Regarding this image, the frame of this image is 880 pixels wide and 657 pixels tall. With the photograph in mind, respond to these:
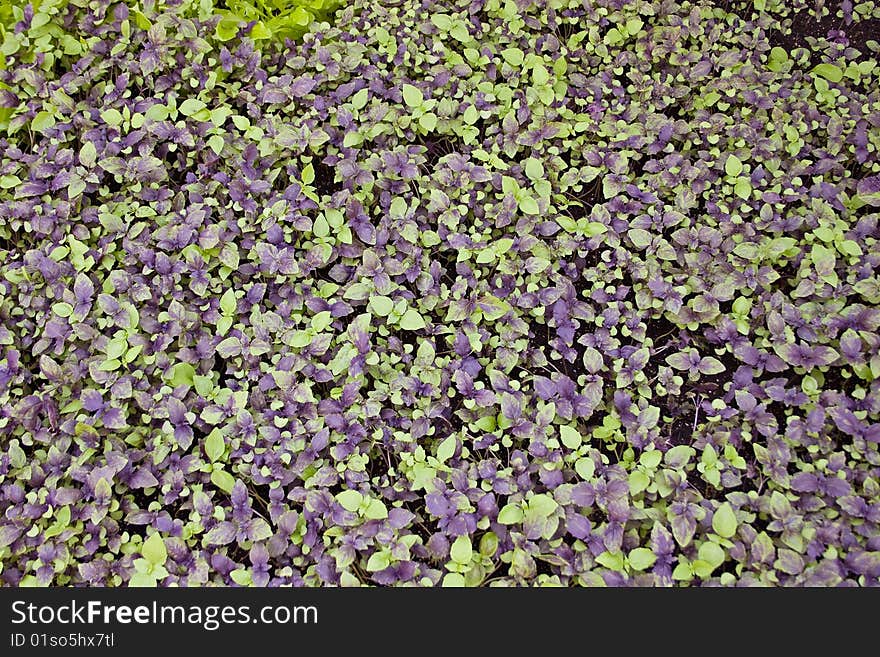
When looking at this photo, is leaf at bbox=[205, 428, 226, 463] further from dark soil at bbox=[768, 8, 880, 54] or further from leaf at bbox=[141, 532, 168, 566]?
dark soil at bbox=[768, 8, 880, 54]

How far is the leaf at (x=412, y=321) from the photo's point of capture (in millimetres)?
2540

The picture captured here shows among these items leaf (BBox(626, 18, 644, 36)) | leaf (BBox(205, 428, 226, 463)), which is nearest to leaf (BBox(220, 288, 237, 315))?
leaf (BBox(205, 428, 226, 463))

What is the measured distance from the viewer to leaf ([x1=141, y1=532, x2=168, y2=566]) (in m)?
2.20

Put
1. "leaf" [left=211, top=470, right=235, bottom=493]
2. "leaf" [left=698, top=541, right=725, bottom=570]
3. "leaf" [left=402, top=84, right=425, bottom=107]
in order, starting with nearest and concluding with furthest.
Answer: "leaf" [left=698, top=541, right=725, bottom=570], "leaf" [left=211, top=470, right=235, bottom=493], "leaf" [left=402, top=84, right=425, bottom=107]

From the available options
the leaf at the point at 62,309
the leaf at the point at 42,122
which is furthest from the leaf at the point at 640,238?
the leaf at the point at 42,122

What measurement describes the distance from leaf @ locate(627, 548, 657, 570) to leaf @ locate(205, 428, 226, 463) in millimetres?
1332

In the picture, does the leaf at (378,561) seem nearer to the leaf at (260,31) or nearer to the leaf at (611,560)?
the leaf at (611,560)

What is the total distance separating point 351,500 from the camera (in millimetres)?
2256

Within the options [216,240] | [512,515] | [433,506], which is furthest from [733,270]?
[216,240]

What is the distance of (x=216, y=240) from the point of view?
269 cm

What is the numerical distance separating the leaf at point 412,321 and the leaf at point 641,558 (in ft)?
3.33

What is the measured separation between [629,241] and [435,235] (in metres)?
0.76

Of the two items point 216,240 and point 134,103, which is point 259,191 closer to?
point 216,240

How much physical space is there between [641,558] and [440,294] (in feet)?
3.75
